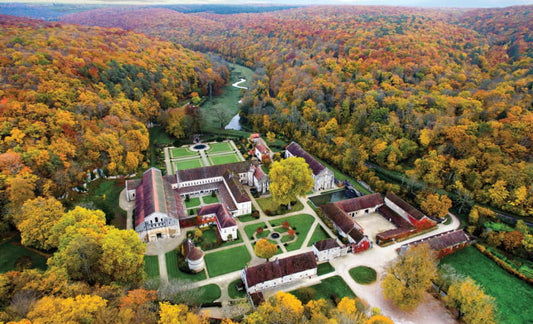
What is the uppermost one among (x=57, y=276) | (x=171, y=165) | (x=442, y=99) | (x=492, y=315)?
(x=442, y=99)

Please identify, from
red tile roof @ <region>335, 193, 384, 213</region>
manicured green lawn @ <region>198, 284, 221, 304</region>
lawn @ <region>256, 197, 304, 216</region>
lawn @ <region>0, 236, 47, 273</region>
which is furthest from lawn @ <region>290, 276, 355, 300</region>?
lawn @ <region>0, 236, 47, 273</region>

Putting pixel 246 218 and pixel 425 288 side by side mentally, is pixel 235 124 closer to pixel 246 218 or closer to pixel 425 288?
pixel 246 218

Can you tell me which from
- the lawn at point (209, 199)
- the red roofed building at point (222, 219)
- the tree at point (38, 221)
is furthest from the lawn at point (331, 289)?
the tree at point (38, 221)

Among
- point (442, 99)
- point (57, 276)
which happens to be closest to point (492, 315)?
point (57, 276)

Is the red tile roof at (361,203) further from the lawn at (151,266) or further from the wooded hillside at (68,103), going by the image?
the wooded hillside at (68,103)

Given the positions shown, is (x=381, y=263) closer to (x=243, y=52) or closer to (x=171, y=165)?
(x=171, y=165)

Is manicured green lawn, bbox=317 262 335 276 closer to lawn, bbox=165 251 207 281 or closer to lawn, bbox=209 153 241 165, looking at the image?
lawn, bbox=165 251 207 281

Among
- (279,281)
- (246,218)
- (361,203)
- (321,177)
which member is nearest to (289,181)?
(246,218)
